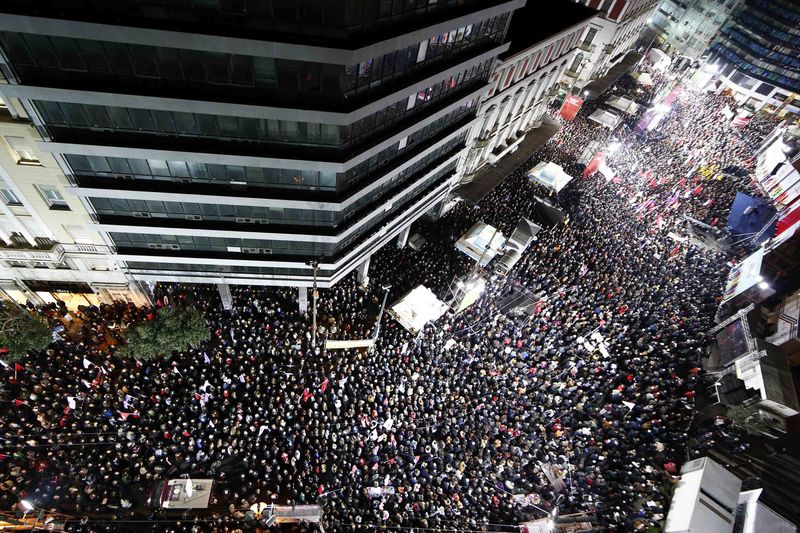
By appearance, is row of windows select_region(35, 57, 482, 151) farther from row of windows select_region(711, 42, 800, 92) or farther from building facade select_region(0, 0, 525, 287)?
row of windows select_region(711, 42, 800, 92)

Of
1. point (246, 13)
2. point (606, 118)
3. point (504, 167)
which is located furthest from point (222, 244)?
point (606, 118)

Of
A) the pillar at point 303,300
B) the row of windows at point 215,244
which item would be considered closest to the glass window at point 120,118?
the row of windows at point 215,244

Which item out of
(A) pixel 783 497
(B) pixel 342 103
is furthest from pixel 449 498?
(A) pixel 783 497

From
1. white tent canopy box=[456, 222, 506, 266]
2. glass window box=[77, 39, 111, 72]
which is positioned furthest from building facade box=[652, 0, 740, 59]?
glass window box=[77, 39, 111, 72]

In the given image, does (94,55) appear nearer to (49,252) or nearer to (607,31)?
(49,252)

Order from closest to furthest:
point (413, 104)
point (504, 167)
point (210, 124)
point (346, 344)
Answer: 1. point (210, 124)
2. point (413, 104)
3. point (346, 344)
4. point (504, 167)

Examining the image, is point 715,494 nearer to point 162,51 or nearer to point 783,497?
point 783,497

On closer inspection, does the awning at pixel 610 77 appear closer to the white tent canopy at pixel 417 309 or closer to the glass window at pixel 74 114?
the white tent canopy at pixel 417 309
